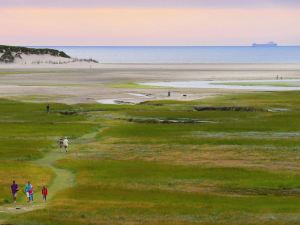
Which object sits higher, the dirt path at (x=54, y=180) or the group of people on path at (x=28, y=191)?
the group of people on path at (x=28, y=191)

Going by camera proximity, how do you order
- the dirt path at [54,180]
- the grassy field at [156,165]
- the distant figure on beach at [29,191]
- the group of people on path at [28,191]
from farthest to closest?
the group of people on path at [28,191] → the distant figure on beach at [29,191] → the dirt path at [54,180] → the grassy field at [156,165]

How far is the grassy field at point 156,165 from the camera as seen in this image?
41.4 m

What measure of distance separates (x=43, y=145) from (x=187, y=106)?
128 ft

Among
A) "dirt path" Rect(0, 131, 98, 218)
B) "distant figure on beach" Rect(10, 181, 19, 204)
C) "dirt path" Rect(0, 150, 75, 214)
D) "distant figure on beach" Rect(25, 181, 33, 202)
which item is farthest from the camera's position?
"distant figure on beach" Rect(10, 181, 19, 204)

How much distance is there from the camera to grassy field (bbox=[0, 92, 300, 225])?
41.4 metres

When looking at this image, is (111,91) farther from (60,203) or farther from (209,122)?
(60,203)

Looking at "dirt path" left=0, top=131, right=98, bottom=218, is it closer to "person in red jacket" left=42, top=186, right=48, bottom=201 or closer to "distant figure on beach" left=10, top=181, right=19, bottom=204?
"person in red jacket" left=42, top=186, right=48, bottom=201

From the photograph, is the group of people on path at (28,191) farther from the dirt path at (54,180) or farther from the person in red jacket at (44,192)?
the dirt path at (54,180)

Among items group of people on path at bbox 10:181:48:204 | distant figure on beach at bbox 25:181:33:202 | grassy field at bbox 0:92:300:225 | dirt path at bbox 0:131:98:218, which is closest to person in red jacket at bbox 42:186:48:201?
group of people on path at bbox 10:181:48:204

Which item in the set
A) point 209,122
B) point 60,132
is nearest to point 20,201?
point 60,132

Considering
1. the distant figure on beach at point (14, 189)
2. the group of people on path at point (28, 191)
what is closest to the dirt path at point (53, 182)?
the group of people on path at point (28, 191)

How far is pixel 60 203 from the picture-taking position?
43469 millimetres

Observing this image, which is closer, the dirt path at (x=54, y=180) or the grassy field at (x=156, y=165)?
the grassy field at (x=156, y=165)

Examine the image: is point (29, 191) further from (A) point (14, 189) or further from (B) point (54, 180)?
(B) point (54, 180)
